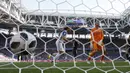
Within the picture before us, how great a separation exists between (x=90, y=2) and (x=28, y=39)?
3.65ft

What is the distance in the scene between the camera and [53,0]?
2418 mm

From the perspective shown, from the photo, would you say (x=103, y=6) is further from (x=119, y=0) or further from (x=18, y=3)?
(x=18, y=3)

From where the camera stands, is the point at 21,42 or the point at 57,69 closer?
the point at 57,69

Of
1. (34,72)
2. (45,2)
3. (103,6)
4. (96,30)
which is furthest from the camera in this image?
(96,30)

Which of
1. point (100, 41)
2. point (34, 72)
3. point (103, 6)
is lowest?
point (100, 41)

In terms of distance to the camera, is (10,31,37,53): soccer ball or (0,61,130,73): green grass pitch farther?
(10,31,37,53): soccer ball

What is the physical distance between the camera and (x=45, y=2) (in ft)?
8.02

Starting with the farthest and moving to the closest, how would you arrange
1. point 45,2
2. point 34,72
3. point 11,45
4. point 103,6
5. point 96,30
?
point 96,30 → point 11,45 → point 103,6 → point 45,2 → point 34,72

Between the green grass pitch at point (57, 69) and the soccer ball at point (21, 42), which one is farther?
the soccer ball at point (21, 42)

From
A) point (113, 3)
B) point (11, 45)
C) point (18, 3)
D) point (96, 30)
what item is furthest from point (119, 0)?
point (11, 45)

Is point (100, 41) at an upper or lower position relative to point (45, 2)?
lower

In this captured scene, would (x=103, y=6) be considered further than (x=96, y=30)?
No

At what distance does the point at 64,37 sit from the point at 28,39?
669mm

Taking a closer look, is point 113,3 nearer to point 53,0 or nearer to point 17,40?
point 53,0
